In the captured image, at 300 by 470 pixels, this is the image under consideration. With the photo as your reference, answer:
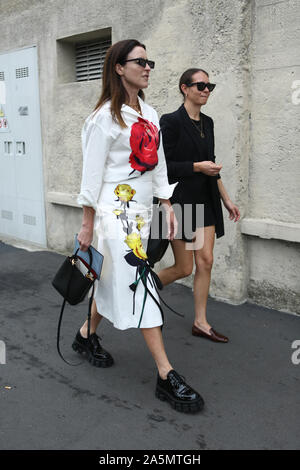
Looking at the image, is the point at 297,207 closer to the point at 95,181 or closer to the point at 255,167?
the point at 255,167

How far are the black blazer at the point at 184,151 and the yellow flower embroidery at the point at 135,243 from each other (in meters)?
0.78

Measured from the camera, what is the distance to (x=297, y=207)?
13.0 ft

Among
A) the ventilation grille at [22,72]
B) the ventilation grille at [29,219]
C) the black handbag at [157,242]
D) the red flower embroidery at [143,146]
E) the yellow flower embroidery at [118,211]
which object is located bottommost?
the ventilation grille at [29,219]

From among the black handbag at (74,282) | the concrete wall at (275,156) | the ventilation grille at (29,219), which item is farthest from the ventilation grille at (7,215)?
the black handbag at (74,282)

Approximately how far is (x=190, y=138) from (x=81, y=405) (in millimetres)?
1913

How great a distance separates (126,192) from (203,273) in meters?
1.11

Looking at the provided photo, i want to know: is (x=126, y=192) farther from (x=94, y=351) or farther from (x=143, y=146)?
(x=94, y=351)

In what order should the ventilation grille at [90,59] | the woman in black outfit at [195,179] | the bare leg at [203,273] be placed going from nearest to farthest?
the woman in black outfit at [195,179] → the bare leg at [203,273] → the ventilation grille at [90,59]

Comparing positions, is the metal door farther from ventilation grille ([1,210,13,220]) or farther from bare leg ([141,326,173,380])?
bare leg ([141,326,173,380])

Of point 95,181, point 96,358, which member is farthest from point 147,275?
point 96,358

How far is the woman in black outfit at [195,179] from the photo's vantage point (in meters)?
3.35

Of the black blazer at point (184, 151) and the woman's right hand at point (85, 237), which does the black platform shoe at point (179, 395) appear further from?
the black blazer at point (184, 151)

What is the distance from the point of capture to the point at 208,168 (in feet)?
10.8

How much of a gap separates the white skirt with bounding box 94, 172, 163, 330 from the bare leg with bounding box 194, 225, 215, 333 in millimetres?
824
